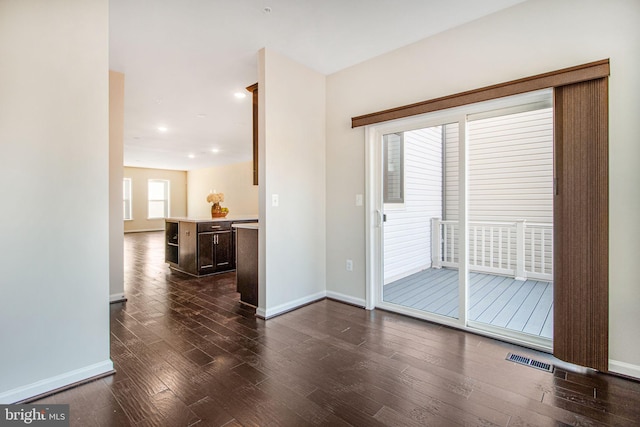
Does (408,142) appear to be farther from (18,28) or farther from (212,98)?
(18,28)

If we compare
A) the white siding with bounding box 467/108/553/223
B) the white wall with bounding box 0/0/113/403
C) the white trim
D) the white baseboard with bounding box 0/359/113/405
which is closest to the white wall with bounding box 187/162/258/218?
the white trim

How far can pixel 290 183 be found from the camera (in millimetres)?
3287

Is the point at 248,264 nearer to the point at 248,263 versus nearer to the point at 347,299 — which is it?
the point at 248,263

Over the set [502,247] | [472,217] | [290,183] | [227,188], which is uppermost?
[227,188]

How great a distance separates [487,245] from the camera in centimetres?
473

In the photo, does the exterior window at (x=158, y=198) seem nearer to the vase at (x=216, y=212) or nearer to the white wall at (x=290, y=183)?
the vase at (x=216, y=212)

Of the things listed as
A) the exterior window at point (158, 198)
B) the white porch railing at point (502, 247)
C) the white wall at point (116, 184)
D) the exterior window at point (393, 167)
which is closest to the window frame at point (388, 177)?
the exterior window at point (393, 167)

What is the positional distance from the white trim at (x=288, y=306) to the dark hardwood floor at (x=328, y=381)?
0.42 feet

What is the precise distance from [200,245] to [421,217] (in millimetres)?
3470

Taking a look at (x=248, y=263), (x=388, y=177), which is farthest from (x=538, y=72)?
(x=248, y=263)

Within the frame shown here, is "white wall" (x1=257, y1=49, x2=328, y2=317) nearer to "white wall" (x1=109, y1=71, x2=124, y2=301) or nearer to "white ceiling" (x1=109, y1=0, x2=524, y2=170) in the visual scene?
"white ceiling" (x1=109, y1=0, x2=524, y2=170)

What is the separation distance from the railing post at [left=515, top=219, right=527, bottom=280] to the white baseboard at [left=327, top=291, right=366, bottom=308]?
257cm

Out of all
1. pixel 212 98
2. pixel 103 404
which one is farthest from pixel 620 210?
pixel 212 98

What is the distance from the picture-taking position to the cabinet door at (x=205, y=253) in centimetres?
479
